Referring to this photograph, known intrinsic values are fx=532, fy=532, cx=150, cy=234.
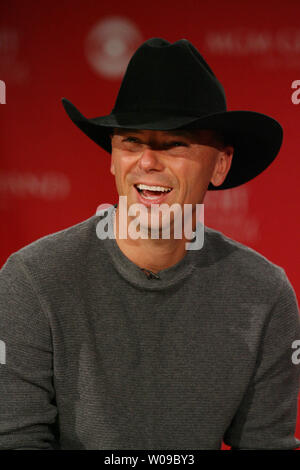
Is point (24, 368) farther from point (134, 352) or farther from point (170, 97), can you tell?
point (170, 97)

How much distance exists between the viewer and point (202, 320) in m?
1.38

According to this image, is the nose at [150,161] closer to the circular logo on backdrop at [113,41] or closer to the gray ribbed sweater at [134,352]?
the gray ribbed sweater at [134,352]

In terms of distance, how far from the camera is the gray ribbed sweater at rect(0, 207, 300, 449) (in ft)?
4.12

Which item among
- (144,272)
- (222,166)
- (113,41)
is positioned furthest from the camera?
(113,41)

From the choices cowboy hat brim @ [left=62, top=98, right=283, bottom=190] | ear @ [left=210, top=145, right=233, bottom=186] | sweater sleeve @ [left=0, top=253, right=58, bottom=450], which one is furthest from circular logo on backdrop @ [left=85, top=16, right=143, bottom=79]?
sweater sleeve @ [left=0, top=253, right=58, bottom=450]

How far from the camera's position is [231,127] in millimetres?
1341

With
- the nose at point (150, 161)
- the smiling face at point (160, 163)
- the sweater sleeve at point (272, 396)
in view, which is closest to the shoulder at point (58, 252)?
the smiling face at point (160, 163)

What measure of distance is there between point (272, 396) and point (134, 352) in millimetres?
422

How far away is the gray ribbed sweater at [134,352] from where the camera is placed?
125 centimetres

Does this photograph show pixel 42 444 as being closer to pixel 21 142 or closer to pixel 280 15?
pixel 21 142

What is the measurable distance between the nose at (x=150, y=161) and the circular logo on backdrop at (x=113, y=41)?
33.9 inches

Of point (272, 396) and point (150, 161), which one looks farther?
point (272, 396)

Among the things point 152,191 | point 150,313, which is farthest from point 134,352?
point 152,191
